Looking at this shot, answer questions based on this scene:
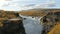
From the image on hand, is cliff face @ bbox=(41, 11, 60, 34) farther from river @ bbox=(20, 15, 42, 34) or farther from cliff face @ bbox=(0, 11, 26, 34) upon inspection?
cliff face @ bbox=(0, 11, 26, 34)

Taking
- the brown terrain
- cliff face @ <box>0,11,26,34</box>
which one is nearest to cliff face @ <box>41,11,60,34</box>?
the brown terrain

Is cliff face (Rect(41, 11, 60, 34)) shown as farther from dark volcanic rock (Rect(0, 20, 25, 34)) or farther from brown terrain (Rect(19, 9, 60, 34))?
dark volcanic rock (Rect(0, 20, 25, 34))

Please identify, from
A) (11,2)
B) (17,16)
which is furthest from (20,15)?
(11,2)

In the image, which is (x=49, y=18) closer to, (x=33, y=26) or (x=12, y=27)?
(x=33, y=26)

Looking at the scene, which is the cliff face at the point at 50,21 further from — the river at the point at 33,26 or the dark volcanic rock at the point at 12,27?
the dark volcanic rock at the point at 12,27

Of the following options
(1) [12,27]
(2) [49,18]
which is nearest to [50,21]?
(2) [49,18]

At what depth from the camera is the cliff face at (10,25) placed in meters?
0.76

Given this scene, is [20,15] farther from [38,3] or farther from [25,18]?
[38,3]

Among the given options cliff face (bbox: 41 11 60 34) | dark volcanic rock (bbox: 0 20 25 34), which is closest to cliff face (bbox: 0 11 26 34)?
dark volcanic rock (bbox: 0 20 25 34)

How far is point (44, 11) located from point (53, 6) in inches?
2.6

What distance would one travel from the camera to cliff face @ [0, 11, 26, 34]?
76 centimetres

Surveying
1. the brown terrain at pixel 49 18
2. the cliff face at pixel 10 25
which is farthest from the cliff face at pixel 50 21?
the cliff face at pixel 10 25

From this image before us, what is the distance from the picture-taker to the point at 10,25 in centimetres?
77

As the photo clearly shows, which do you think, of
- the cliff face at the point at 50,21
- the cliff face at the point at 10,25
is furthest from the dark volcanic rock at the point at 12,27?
the cliff face at the point at 50,21
